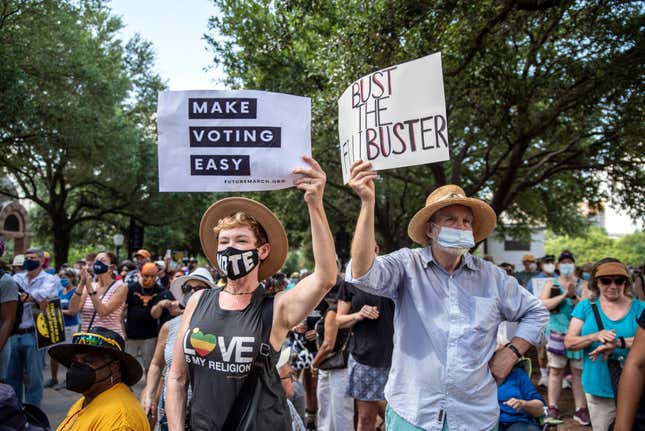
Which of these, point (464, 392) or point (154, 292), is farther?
point (154, 292)

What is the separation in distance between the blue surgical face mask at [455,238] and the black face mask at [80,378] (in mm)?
2097

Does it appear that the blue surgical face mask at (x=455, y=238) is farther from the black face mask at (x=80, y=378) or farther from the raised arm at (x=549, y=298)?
the raised arm at (x=549, y=298)

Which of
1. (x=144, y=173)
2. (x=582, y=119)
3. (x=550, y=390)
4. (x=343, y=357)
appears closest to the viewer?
(x=343, y=357)

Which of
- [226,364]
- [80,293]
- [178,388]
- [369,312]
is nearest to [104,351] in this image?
[178,388]

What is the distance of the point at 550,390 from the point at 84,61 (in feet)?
60.0

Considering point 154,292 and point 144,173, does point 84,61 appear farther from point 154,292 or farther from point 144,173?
point 154,292

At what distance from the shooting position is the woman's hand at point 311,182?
→ 2.63 meters

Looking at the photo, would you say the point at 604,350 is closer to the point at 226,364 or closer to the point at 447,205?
the point at 447,205

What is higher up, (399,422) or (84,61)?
(84,61)

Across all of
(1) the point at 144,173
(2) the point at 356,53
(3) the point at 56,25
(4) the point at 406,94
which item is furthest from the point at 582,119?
(1) the point at 144,173

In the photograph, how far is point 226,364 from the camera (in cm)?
258

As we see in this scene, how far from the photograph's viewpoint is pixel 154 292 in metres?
7.54

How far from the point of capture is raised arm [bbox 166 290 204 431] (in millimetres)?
2701

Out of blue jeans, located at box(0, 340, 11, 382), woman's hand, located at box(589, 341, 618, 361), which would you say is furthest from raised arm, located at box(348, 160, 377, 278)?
blue jeans, located at box(0, 340, 11, 382)
